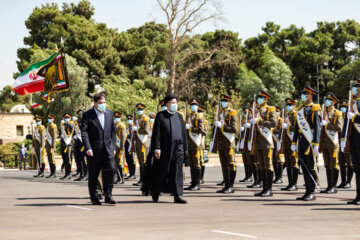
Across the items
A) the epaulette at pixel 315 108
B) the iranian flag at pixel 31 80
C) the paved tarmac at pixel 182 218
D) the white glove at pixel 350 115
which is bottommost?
the paved tarmac at pixel 182 218

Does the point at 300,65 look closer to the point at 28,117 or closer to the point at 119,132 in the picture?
the point at 28,117

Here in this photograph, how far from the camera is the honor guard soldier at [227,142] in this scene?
1398cm

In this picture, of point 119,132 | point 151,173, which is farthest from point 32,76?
point 151,173

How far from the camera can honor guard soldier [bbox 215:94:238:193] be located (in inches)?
551

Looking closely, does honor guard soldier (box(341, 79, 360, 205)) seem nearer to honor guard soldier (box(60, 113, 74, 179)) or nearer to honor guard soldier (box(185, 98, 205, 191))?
honor guard soldier (box(185, 98, 205, 191))

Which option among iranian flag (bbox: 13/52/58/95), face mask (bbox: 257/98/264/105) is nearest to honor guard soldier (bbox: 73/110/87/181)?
iranian flag (bbox: 13/52/58/95)

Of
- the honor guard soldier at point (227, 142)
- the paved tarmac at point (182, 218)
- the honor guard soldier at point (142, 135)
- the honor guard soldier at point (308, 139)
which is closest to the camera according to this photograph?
the paved tarmac at point (182, 218)

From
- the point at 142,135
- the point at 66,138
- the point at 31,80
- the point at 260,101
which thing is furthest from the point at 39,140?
the point at 260,101

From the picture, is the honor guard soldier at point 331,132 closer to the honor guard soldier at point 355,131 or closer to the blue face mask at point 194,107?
the blue face mask at point 194,107

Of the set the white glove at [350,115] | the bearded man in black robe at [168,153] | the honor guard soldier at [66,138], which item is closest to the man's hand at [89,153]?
the bearded man in black robe at [168,153]

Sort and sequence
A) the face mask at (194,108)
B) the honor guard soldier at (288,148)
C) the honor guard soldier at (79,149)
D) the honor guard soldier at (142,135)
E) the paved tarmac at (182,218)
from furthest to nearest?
the honor guard soldier at (79,149), the honor guard soldier at (142,135), the face mask at (194,108), the honor guard soldier at (288,148), the paved tarmac at (182,218)

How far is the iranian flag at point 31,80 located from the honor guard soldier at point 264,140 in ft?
46.2

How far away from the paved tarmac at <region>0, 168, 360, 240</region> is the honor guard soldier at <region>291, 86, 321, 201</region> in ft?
1.28

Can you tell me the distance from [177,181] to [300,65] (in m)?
59.0
